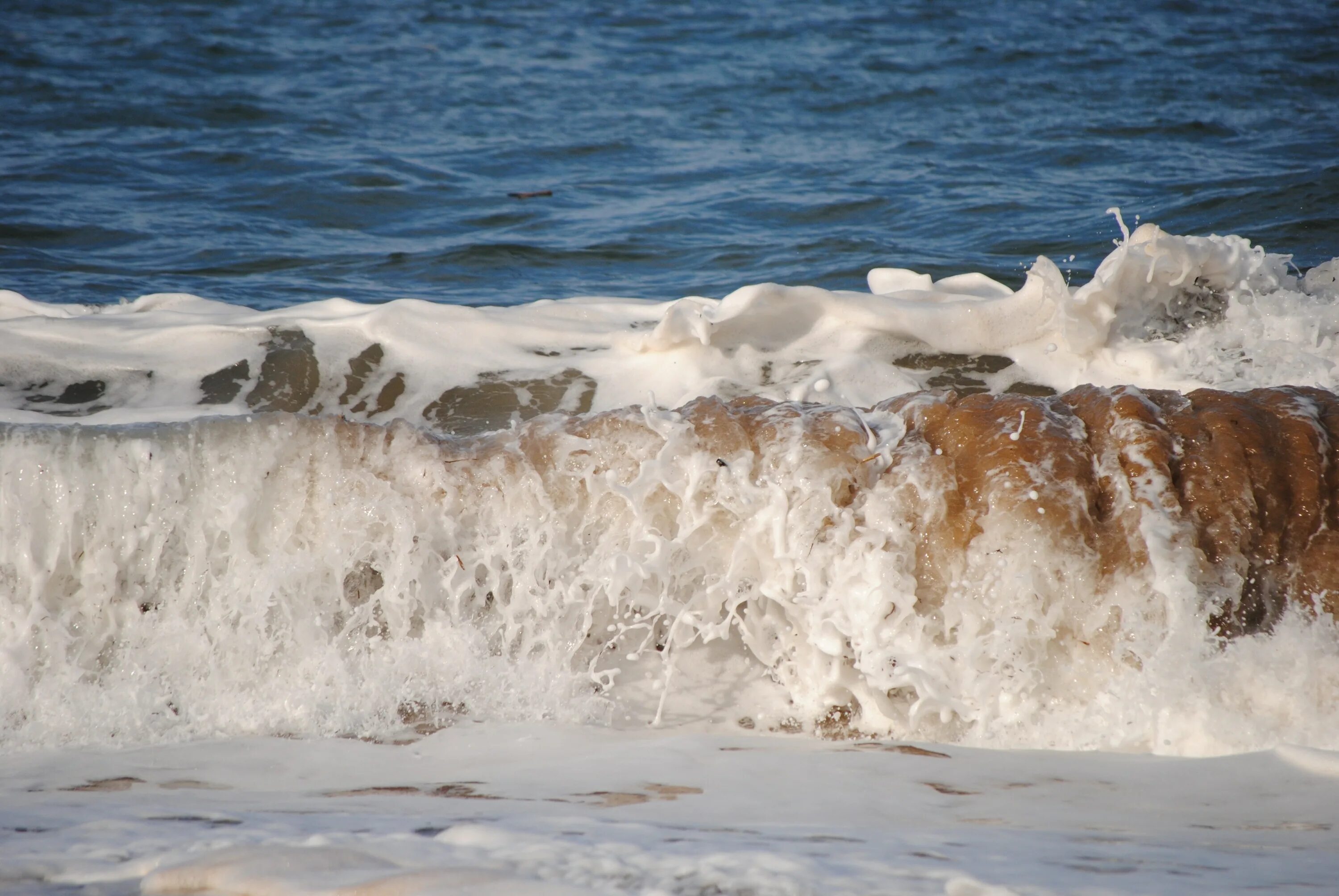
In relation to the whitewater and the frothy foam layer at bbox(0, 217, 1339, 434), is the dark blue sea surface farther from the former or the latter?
the whitewater

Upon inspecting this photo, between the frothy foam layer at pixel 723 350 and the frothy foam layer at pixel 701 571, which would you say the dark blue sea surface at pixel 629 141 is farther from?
the frothy foam layer at pixel 701 571

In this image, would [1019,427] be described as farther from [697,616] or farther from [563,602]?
[563,602]


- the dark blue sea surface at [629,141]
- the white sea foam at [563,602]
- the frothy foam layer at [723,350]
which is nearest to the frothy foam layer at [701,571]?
the white sea foam at [563,602]

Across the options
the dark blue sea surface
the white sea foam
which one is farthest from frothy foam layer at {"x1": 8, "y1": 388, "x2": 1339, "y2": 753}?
the dark blue sea surface

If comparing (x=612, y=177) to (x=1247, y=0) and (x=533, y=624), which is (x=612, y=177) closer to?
(x=533, y=624)

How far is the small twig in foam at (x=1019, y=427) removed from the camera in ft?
9.12

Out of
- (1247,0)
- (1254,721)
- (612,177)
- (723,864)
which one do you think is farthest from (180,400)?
(1247,0)

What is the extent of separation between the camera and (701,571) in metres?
2.88

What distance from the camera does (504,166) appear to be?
8258mm

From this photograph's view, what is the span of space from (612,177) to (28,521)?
229 inches

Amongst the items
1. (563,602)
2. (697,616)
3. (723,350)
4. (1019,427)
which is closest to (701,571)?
(697,616)

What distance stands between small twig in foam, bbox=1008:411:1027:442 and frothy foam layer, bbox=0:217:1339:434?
99 centimetres

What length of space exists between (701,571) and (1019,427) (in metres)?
0.91

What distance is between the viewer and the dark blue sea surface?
614 cm
